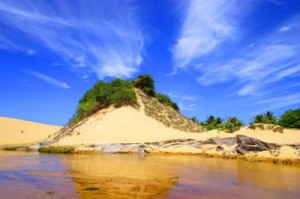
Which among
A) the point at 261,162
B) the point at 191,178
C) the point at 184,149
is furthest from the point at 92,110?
the point at 191,178

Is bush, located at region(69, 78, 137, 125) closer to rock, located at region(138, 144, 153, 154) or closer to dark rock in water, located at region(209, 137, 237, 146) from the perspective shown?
rock, located at region(138, 144, 153, 154)

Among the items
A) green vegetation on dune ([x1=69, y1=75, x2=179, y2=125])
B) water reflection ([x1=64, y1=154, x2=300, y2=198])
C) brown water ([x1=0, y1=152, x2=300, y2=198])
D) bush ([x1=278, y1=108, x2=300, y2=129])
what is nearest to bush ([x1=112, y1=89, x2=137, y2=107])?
green vegetation on dune ([x1=69, y1=75, x2=179, y2=125])

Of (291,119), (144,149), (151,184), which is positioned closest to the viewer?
(151,184)

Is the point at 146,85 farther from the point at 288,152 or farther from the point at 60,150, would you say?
the point at 288,152

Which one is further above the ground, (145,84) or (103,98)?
(145,84)

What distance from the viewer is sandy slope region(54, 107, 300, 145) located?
2072cm

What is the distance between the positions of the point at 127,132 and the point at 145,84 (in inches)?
568

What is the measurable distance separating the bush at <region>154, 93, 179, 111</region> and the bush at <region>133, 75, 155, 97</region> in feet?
3.91

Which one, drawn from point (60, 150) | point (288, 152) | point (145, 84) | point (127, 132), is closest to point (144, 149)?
point (60, 150)

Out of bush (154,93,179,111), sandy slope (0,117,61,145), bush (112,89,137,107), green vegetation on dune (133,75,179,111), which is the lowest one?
sandy slope (0,117,61,145)

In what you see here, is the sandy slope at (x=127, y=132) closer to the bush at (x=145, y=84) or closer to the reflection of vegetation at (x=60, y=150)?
the reflection of vegetation at (x=60, y=150)

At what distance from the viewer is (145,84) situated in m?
40.2

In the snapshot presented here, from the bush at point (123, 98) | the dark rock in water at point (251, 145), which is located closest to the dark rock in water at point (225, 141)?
the dark rock in water at point (251, 145)

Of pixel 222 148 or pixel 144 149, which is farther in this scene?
pixel 144 149
